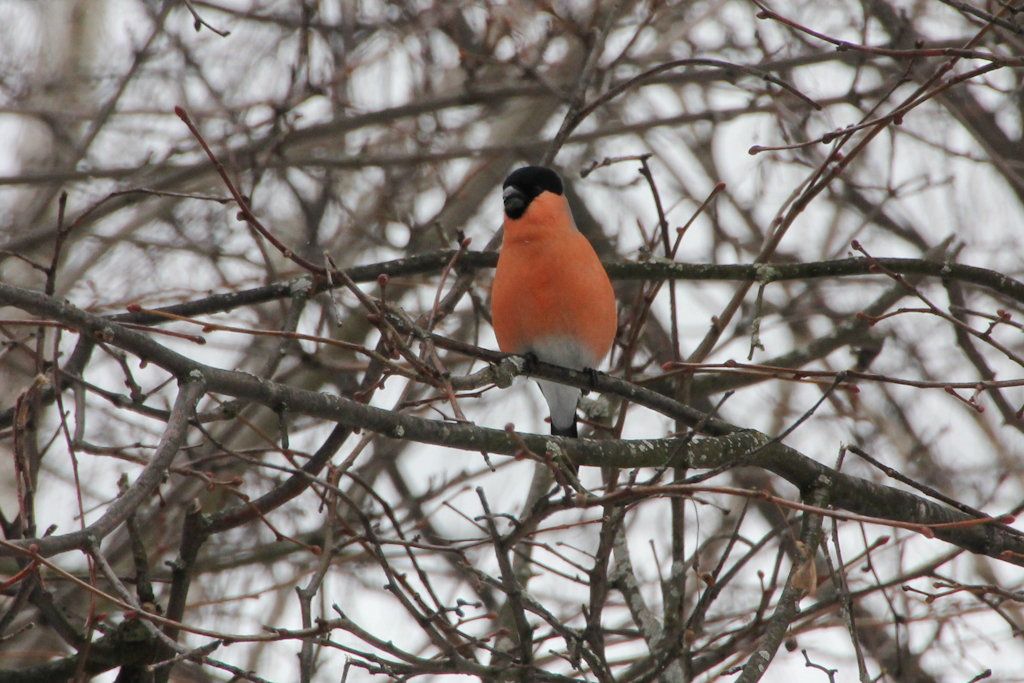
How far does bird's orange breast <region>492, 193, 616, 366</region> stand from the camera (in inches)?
155

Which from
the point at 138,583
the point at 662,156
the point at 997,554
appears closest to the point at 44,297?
the point at 138,583

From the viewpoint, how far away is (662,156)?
6.58 meters

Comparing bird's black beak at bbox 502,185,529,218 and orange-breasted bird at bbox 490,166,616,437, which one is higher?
bird's black beak at bbox 502,185,529,218

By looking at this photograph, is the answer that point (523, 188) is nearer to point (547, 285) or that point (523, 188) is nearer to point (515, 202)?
point (515, 202)

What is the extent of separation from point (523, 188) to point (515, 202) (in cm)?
6

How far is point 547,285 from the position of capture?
3.95 m

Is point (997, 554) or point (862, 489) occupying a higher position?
point (862, 489)

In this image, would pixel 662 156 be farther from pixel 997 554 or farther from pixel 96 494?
pixel 997 554

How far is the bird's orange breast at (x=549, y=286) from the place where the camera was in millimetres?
3949

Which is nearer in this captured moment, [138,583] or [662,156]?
[138,583]

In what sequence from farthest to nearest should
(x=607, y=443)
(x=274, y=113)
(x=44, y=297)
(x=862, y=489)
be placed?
(x=274, y=113) → (x=862, y=489) → (x=607, y=443) → (x=44, y=297)

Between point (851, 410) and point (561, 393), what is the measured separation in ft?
5.42

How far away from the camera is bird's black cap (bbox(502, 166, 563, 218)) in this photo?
4047 mm

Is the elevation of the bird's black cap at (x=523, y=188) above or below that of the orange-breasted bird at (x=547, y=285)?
above
